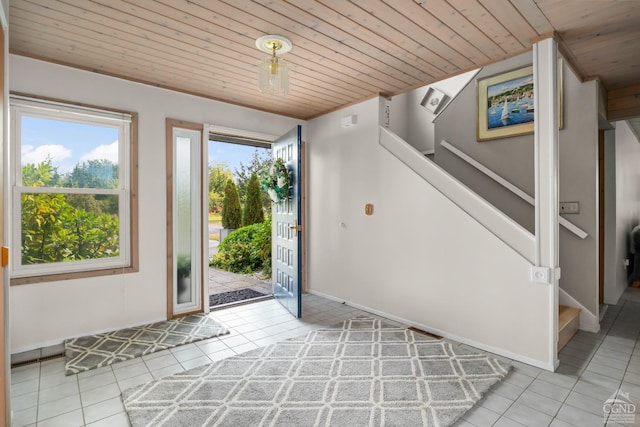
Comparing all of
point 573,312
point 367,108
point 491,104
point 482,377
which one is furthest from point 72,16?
point 573,312

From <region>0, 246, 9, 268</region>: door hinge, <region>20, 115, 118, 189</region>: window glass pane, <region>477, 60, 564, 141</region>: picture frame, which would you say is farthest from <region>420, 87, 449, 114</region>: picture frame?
<region>0, 246, 9, 268</region>: door hinge

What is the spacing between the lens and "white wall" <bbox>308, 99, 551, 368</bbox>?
2.71 m

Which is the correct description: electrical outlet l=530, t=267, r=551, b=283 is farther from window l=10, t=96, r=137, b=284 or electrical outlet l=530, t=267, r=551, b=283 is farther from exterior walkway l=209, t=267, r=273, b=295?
window l=10, t=96, r=137, b=284

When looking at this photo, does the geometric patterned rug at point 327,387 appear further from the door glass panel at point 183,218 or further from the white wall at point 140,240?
the door glass panel at point 183,218

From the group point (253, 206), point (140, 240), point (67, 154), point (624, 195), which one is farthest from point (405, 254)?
point (253, 206)

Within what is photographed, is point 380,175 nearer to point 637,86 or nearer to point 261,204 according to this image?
point 637,86

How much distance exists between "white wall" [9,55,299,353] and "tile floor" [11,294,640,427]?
43 cm

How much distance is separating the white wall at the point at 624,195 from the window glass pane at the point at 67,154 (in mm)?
6040

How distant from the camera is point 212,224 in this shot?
894 centimetres

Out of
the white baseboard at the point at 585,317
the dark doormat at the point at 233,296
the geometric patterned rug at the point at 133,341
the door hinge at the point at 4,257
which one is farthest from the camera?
the dark doormat at the point at 233,296

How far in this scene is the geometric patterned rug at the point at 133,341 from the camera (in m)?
2.65

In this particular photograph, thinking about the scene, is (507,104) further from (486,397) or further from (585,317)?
(486,397)

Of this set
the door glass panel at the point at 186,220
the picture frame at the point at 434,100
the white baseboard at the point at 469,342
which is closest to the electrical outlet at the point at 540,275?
the white baseboard at the point at 469,342

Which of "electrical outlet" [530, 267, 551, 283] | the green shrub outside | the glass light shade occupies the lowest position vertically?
the green shrub outside
